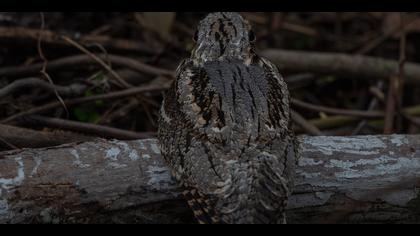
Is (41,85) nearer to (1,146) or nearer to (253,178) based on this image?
(1,146)

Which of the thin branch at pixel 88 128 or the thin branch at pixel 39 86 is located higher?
the thin branch at pixel 39 86

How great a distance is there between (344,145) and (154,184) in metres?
0.87

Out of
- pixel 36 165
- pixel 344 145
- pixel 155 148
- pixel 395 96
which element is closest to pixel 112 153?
pixel 155 148

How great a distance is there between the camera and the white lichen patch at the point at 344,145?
9.22 feet

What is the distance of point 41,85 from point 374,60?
8.02ft

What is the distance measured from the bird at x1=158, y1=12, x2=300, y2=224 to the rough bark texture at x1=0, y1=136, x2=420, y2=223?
14 centimetres

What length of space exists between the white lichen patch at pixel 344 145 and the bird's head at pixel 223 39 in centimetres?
51

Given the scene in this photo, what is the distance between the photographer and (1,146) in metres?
3.05

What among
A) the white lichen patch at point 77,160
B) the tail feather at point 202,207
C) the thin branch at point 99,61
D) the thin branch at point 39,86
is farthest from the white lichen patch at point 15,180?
the thin branch at point 99,61

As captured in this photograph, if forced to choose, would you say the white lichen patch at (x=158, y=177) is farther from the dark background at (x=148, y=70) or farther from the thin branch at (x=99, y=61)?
the thin branch at (x=99, y=61)

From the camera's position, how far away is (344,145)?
285cm

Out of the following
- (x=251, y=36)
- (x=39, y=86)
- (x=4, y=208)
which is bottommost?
(x=4, y=208)

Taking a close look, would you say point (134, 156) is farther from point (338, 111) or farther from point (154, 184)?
point (338, 111)

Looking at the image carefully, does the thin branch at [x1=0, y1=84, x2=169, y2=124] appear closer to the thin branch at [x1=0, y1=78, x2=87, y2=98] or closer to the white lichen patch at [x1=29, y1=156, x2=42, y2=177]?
the thin branch at [x1=0, y1=78, x2=87, y2=98]
